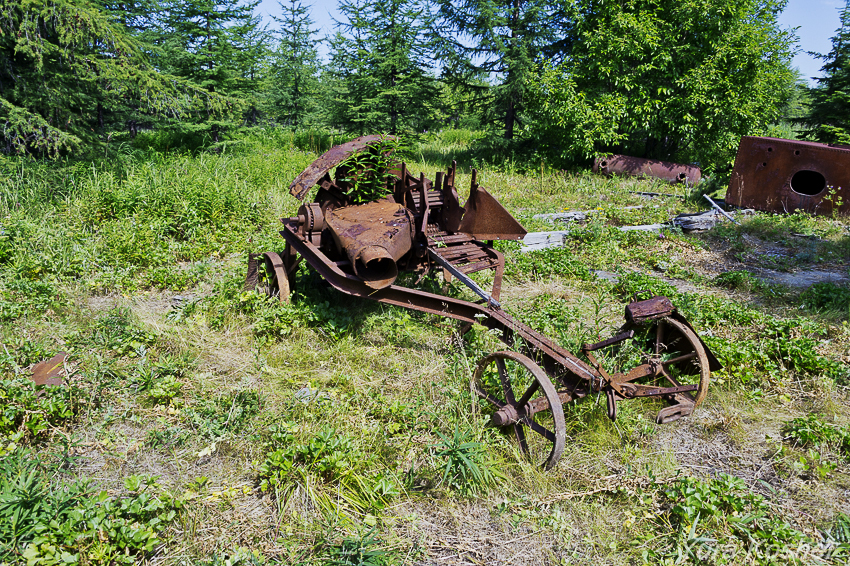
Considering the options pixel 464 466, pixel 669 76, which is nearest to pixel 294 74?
pixel 669 76

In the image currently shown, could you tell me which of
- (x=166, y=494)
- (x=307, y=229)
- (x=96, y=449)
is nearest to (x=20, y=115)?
(x=307, y=229)

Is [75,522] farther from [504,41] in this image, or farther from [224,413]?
[504,41]

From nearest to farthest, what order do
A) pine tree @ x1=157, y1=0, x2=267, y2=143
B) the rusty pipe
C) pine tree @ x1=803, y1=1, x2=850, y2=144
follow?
1. the rusty pipe
2. pine tree @ x1=157, y1=0, x2=267, y2=143
3. pine tree @ x1=803, y1=1, x2=850, y2=144

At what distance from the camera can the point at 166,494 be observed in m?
2.75

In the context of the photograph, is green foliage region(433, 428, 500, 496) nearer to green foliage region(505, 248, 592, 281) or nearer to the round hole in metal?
green foliage region(505, 248, 592, 281)

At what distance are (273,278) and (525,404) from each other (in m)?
3.11

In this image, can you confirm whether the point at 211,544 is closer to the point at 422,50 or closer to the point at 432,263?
the point at 432,263

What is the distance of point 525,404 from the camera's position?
11.0 ft

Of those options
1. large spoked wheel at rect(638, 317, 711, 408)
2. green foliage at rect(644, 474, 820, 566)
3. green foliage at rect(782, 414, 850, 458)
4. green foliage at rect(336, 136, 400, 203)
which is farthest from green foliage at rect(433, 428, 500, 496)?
green foliage at rect(336, 136, 400, 203)

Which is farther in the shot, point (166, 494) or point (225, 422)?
point (225, 422)

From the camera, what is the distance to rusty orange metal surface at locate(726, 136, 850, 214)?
→ 884 centimetres

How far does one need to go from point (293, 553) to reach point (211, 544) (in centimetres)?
47

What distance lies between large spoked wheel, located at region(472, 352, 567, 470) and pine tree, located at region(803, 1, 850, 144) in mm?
15592

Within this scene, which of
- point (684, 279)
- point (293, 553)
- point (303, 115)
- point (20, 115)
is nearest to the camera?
point (293, 553)
